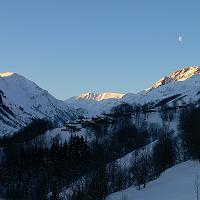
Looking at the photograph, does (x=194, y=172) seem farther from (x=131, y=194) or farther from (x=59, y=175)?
(x=59, y=175)

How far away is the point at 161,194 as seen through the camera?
7900 centimetres

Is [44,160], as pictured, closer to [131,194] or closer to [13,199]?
[13,199]

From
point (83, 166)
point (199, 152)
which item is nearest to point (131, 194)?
point (199, 152)

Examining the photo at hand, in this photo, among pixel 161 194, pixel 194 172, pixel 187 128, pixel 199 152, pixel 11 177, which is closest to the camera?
pixel 161 194

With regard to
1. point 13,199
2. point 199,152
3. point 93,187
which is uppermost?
point 199,152

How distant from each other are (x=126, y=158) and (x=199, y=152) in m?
51.6

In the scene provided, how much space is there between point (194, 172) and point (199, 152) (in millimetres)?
13585

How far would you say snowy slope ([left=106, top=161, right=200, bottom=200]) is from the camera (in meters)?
74.6

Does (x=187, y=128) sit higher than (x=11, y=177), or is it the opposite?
(x=187, y=128)

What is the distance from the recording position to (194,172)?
89.1m

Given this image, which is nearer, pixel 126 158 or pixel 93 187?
pixel 93 187

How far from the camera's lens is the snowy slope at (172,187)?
7462 cm

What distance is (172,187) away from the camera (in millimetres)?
81688

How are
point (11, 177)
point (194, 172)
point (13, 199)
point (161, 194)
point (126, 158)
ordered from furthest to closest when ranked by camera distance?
point (126, 158)
point (11, 177)
point (13, 199)
point (194, 172)
point (161, 194)
